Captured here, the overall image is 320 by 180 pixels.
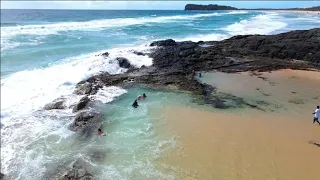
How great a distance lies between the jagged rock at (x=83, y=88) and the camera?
17.0 metres

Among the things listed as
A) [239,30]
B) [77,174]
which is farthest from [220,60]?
[239,30]

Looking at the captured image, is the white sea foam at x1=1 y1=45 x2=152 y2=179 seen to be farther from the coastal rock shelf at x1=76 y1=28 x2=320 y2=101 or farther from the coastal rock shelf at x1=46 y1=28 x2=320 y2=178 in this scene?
the coastal rock shelf at x1=76 y1=28 x2=320 y2=101

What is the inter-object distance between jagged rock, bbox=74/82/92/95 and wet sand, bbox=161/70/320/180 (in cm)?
525

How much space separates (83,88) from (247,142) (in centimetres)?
1021

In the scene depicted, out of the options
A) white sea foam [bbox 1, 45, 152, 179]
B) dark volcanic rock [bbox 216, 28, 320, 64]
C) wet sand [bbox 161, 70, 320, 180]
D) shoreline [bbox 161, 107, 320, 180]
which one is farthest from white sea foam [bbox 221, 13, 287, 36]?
shoreline [bbox 161, 107, 320, 180]

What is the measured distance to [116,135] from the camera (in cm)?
1248

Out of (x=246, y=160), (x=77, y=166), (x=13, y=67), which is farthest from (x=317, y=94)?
(x=13, y=67)

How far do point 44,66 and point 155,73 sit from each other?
32.9 feet

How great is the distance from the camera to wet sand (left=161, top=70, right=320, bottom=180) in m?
9.68

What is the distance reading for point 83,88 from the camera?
57.3 feet

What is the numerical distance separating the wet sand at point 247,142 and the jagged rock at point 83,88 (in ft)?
17.2

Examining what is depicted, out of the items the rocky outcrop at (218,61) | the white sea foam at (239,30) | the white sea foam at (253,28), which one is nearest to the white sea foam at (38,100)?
the rocky outcrop at (218,61)

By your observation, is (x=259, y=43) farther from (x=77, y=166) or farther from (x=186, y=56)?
(x=77, y=166)

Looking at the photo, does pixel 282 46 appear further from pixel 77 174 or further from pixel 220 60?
pixel 77 174
